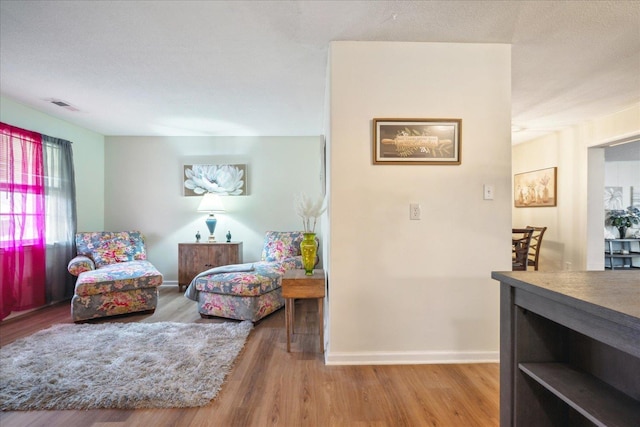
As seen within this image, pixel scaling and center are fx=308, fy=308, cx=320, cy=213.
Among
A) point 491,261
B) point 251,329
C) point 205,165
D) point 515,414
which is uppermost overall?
point 205,165

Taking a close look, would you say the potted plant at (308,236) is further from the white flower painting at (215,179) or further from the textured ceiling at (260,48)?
the white flower painting at (215,179)

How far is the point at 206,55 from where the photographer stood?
2.34 metres

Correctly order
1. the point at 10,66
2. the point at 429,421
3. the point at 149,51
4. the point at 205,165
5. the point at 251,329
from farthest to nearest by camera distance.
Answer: the point at 205,165, the point at 251,329, the point at 10,66, the point at 149,51, the point at 429,421

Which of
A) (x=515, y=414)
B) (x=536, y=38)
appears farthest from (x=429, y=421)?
(x=536, y=38)

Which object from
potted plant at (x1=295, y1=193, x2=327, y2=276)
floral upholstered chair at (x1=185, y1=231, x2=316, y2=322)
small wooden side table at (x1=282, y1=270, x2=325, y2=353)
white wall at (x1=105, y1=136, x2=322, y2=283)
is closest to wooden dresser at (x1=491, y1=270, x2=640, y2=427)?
small wooden side table at (x1=282, y1=270, x2=325, y2=353)

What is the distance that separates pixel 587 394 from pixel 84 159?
17.9ft

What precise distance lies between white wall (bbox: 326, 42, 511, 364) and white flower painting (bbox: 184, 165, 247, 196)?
274 cm

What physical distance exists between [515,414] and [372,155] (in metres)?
1.60

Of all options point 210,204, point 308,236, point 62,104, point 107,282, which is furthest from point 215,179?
point 308,236

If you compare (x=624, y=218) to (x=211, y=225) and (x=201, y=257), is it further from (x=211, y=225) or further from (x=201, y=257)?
(x=201, y=257)

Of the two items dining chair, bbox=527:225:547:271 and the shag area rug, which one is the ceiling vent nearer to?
the shag area rug

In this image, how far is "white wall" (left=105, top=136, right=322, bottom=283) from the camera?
4652mm

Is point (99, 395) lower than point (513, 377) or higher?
lower

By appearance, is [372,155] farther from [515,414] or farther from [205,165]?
[205,165]
